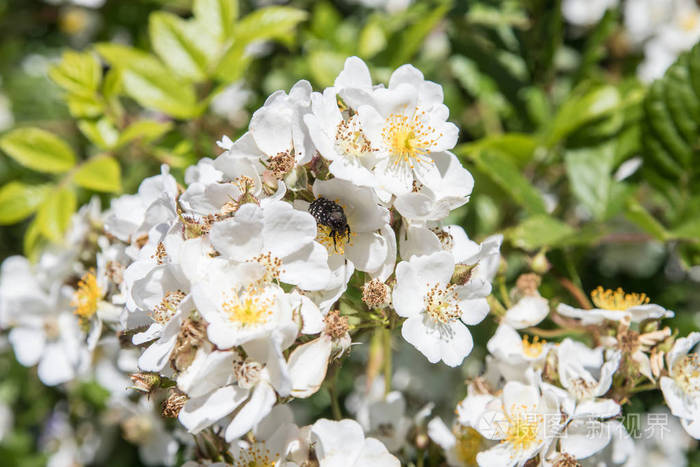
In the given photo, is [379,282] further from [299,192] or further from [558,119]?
[558,119]

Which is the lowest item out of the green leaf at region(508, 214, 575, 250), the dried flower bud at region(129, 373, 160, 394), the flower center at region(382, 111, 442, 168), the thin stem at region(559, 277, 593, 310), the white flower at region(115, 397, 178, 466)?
the white flower at region(115, 397, 178, 466)

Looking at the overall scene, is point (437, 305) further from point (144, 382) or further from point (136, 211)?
point (136, 211)

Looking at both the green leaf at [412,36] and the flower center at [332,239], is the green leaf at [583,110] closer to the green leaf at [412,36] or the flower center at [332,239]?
the green leaf at [412,36]

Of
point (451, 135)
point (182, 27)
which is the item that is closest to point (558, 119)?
point (451, 135)

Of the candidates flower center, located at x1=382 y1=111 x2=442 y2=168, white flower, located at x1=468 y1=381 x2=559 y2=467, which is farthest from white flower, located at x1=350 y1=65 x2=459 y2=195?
white flower, located at x1=468 y1=381 x2=559 y2=467

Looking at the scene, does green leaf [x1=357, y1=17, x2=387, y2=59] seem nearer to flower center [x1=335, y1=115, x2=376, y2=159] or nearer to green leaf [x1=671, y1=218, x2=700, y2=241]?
flower center [x1=335, y1=115, x2=376, y2=159]
